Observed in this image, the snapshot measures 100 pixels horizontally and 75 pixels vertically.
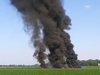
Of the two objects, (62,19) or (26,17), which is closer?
(26,17)

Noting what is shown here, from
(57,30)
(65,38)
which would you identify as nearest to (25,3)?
(57,30)

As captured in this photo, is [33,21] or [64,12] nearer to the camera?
[33,21]

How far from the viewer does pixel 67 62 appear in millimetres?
57906

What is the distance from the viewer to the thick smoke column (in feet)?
172

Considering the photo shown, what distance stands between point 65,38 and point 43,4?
1209cm

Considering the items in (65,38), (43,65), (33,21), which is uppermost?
(33,21)

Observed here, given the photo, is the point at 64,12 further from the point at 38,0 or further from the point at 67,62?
the point at 67,62

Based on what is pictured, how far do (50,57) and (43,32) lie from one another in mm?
7599

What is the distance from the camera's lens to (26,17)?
5291 centimetres

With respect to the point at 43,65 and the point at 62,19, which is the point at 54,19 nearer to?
the point at 62,19

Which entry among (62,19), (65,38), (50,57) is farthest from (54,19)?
(50,57)

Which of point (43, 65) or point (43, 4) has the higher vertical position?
point (43, 4)

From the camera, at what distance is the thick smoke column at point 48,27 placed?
5234 centimetres

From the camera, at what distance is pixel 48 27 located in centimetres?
5512
